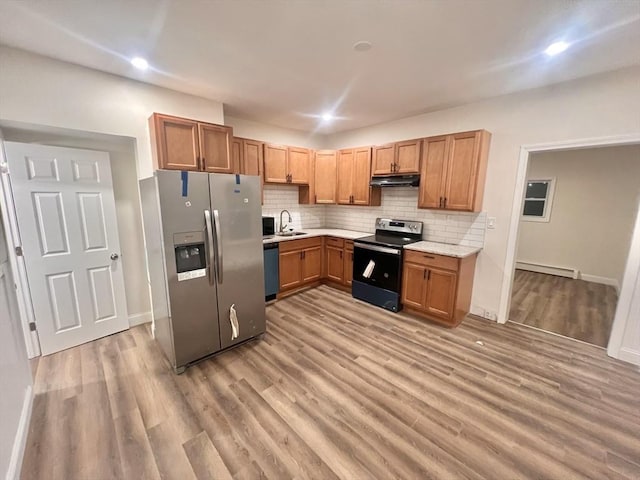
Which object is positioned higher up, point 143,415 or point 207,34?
point 207,34

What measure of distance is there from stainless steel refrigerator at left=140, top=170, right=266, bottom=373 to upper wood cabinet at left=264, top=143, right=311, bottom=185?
57.8 inches

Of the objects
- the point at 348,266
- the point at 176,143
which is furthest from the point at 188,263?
the point at 348,266

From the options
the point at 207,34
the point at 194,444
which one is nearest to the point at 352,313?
the point at 194,444

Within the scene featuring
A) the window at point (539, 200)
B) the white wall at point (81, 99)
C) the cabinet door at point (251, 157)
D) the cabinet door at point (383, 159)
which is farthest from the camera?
the window at point (539, 200)

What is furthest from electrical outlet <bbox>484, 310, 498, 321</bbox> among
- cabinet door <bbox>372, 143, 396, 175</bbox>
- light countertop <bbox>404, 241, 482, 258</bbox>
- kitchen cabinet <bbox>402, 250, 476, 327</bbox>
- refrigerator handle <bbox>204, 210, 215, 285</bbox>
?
refrigerator handle <bbox>204, 210, 215, 285</bbox>

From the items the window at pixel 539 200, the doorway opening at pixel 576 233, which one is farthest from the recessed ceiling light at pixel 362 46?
the window at pixel 539 200

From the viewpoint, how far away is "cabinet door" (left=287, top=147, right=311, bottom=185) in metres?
4.25

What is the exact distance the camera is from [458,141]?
3160mm

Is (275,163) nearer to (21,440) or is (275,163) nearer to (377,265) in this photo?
(377,265)

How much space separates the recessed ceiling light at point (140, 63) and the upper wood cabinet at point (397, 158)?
115 inches

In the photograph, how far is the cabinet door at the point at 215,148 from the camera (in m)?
2.95

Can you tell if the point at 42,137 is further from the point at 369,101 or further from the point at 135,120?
the point at 369,101

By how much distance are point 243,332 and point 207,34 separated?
2625 mm

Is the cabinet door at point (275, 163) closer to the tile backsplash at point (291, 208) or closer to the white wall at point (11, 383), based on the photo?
the tile backsplash at point (291, 208)
